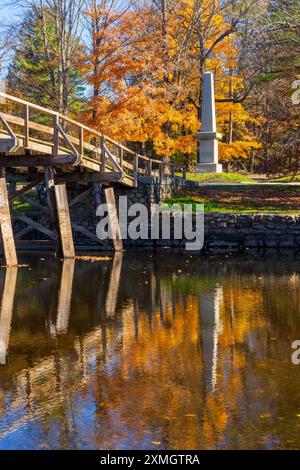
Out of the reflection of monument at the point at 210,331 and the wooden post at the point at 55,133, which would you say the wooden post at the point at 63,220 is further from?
the reflection of monument at the point at 210,331

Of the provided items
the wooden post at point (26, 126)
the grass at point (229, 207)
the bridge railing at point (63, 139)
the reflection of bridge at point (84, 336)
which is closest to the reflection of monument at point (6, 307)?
the reflection of bridge at point (84, 336)

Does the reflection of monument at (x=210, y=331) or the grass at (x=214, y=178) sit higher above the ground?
the grass at (x=214, y=178)

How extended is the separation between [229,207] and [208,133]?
24.4 ft

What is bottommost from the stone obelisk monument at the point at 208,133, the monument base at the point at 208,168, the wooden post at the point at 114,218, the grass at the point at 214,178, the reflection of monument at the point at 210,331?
the reflection of monument at the point at 210,331

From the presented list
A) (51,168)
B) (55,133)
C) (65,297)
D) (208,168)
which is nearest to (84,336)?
(65,297)

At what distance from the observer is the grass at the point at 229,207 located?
80.7 ft

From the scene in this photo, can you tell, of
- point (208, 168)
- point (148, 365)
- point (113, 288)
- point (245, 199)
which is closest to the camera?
point (148, 365)

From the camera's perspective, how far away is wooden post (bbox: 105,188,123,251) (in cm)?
2209

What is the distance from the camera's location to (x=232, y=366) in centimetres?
752

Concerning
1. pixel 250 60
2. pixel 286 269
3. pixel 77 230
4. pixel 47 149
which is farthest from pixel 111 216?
pixel 250 60

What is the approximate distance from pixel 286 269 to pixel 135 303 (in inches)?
258

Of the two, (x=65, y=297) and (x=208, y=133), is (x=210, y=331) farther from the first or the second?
(x=208, y=133)

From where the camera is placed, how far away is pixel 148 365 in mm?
7496

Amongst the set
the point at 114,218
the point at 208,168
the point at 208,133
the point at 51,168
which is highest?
the point at 208,133
